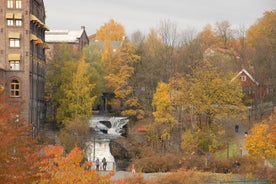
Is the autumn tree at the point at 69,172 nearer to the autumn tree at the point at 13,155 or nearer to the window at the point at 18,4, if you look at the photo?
the autumn tree at the point at 13,155

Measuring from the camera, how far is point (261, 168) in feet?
150

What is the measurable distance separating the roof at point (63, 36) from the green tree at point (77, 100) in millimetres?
34845

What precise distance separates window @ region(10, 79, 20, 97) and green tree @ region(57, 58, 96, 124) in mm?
5961

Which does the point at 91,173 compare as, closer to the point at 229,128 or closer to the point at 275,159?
the point at 275,159

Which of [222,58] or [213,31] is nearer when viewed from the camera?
[222,58]

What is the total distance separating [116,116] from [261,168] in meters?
31.9

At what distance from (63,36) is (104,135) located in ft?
142

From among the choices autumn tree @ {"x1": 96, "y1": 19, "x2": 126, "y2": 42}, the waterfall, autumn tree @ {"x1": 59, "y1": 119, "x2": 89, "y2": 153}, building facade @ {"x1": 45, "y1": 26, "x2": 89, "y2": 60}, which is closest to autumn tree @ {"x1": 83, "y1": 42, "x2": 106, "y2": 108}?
the waterfall

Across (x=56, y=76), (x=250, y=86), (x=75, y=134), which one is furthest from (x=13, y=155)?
(x=250, y=86)

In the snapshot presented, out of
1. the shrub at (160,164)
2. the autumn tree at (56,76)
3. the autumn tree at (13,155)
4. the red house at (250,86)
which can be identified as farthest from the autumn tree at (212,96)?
the autumn tree at (13,155)

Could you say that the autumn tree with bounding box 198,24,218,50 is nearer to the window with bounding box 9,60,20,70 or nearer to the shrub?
the window with bounding box 9,60,20,70

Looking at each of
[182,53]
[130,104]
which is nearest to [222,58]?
[182,53]

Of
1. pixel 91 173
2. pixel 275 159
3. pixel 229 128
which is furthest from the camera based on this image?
pixel 229 128

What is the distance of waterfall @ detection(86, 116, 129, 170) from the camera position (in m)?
59.5
